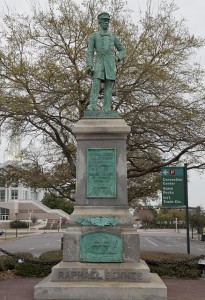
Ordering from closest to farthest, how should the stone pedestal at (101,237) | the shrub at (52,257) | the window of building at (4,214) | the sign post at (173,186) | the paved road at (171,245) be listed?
the stone pedestal at (101,237)
the shrub at (52,257)
the sign post at (173,186)
the paved road at (171,245)
the window of building at (4,214)

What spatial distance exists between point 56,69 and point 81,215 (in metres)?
6.98

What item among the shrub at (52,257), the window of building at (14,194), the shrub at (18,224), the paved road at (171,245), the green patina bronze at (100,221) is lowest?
the shrub at (18,224)

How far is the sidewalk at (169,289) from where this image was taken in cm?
994

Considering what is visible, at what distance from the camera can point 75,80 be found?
16094 mm

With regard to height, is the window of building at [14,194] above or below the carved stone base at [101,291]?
above

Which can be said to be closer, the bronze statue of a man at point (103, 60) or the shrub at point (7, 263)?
the bronze statue of a man at point (103, 60)

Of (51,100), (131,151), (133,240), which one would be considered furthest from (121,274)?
(131,151)

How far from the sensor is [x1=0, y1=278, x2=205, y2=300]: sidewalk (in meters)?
9.94

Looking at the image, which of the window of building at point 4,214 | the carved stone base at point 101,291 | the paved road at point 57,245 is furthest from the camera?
the window of building at point 4,214

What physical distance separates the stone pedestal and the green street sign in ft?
19.1

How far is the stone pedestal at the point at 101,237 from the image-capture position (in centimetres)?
883

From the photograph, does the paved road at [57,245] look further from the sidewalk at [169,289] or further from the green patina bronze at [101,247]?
the green patina bronze at [101,247]

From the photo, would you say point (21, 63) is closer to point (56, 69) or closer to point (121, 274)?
point (56, 69)

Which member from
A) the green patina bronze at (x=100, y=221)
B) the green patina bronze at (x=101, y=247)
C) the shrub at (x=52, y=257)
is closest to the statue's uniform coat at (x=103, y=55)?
the green patina bronze at (x=100, y=221)
